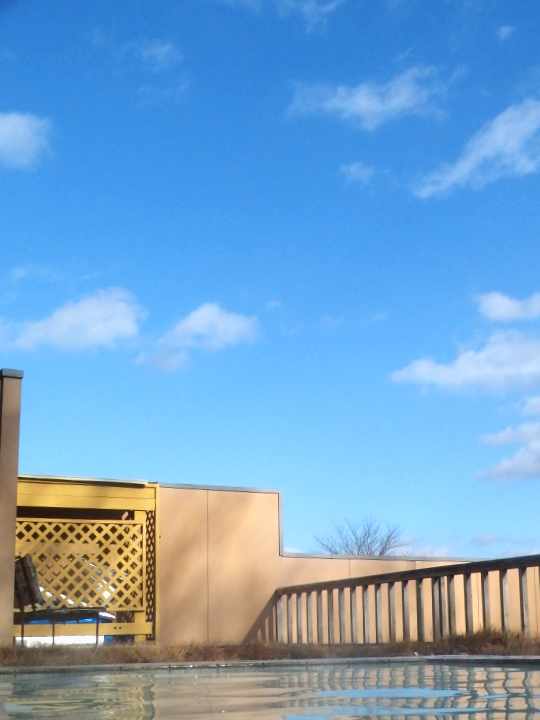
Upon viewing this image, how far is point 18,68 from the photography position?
1081cm

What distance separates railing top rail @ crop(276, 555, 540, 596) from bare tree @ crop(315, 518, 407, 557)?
62.0 ft

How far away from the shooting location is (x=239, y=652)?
905 cm

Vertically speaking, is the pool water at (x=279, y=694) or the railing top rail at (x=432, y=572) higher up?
the railing top rail at (x=432, y=572)

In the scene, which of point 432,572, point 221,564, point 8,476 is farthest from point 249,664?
point 221,564

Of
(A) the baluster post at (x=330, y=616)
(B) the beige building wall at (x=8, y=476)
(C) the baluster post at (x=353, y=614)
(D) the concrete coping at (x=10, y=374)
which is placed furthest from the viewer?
(A) the baluster post at (x=330, y=616)

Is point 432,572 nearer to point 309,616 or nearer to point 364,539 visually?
point 309,616

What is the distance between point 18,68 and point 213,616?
23.1ft

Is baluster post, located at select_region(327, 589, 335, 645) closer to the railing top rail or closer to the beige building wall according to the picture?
the railing top rail

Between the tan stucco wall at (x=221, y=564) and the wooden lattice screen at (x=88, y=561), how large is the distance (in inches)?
19.2

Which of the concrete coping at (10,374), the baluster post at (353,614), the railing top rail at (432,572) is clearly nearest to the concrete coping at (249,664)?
the railing top rail at (432,572)

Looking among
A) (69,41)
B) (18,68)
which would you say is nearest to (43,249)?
(18,68)

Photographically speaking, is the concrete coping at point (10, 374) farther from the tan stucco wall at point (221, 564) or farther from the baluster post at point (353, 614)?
the baluster post at point (353, 614)

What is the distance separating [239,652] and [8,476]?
360cm

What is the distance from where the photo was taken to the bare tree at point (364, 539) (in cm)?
3269
